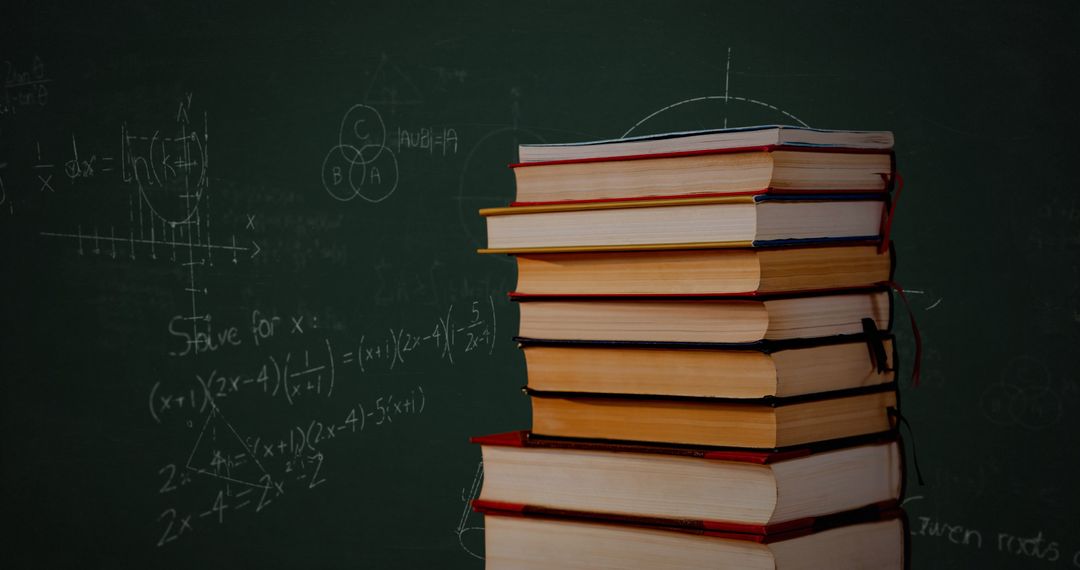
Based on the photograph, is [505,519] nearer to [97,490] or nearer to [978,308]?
[978,308]

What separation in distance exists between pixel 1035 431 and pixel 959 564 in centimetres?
28

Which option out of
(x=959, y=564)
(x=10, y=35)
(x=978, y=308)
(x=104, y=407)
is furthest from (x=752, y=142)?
(x=10, y=35)

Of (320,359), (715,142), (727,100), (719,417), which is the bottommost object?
(320,359)

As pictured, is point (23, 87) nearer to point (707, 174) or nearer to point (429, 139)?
point (429, 139)

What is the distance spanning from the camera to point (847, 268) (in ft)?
3.36

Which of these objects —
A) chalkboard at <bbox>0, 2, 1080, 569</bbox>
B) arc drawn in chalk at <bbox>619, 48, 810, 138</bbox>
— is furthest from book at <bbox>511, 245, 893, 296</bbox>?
chalkboard at <bbox>0, 2, 1080, 569</bbox>

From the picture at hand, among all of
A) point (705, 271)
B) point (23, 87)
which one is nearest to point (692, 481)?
point (705, 271)

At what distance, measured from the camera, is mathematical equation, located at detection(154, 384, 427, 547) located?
7.20 ft

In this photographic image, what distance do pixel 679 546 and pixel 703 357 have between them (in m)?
0.18

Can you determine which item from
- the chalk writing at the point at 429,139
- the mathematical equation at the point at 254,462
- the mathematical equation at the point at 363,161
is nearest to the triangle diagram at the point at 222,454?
the mathematical equation at the point at 254,462

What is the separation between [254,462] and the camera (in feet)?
7.25

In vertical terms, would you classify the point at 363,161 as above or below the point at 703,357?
above

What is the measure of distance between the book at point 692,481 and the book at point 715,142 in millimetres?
283

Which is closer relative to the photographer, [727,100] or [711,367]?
[711,367]
